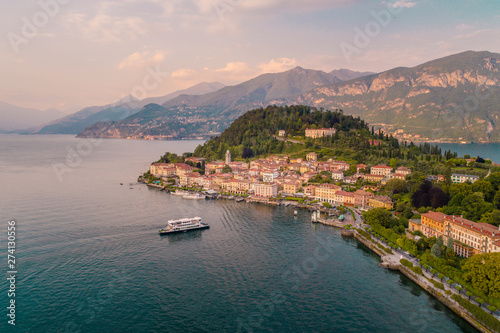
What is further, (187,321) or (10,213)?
(10,213)

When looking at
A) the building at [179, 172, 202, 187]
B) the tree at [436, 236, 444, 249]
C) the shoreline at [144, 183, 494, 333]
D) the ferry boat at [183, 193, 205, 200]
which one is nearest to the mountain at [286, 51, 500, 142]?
the building at [179, 172, 202, 187]

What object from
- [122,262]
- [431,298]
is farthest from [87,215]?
[431,298]

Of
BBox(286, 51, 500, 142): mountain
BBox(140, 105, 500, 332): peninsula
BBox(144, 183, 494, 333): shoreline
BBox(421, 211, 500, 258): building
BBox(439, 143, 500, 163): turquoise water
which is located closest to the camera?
BBox(144, 183, 494, 333): shoreline

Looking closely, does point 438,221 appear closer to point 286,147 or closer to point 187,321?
point 187,321

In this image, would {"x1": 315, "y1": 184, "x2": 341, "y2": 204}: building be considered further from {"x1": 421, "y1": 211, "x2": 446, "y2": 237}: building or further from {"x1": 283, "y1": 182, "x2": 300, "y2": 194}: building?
{"x1": 421, "y1": 211, "x2": 446, "y2": 237}: building

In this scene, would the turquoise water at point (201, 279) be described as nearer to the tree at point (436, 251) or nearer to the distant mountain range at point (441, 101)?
the tree at point (436, 251)
